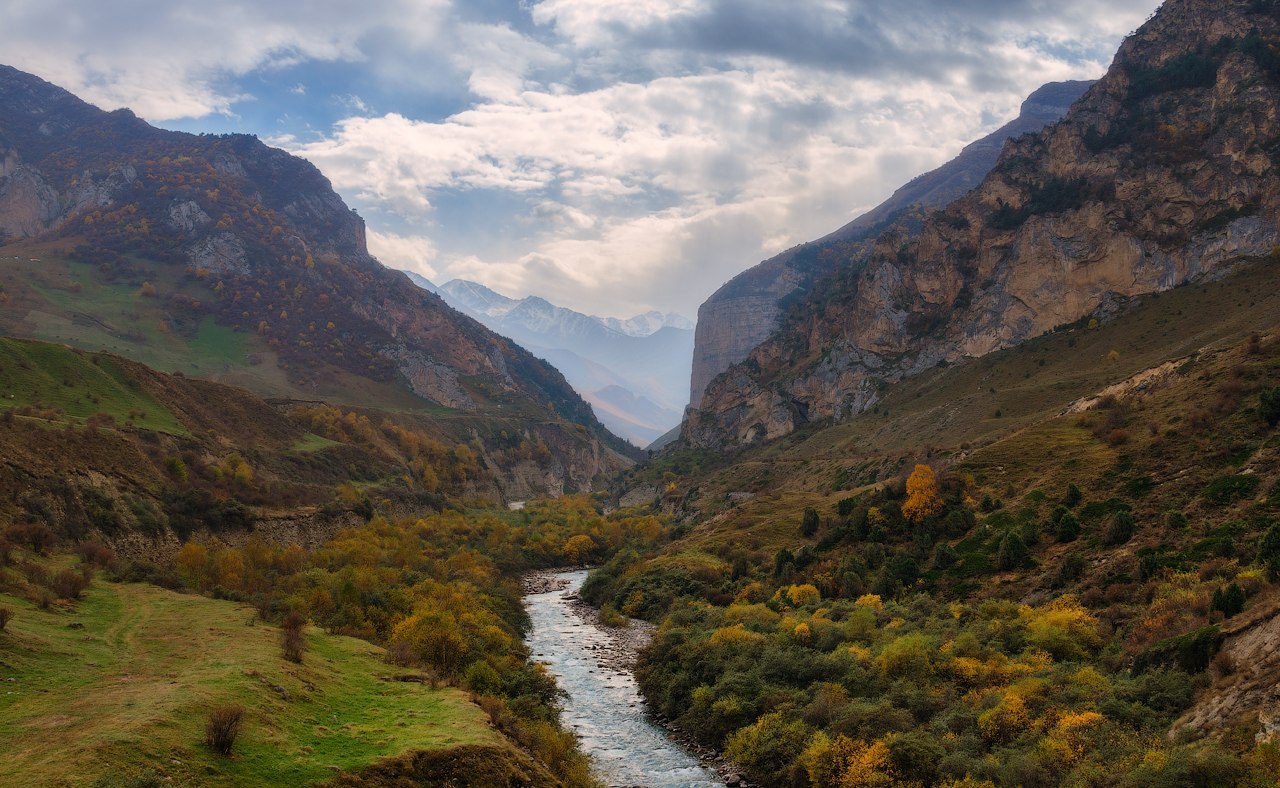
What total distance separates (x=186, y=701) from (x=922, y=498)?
145 feet

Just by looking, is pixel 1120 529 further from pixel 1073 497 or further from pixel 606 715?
pixel 606 715

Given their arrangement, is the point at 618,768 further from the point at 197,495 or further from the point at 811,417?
the point at 811,417

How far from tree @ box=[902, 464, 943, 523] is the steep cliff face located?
247ft

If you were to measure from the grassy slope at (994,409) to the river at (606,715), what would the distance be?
770 inches

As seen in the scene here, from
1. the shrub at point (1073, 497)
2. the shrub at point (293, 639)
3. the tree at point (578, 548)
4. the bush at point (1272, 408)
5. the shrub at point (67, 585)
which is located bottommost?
the tree at point (578, 548)

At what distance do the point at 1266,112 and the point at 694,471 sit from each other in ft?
371

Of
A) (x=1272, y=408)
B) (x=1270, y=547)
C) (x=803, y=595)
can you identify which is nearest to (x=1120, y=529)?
(x=1270, y=547)

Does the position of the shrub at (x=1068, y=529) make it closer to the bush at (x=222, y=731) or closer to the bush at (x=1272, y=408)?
the bush at (x=1272, y=408)

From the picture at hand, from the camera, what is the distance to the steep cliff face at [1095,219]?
104438mm

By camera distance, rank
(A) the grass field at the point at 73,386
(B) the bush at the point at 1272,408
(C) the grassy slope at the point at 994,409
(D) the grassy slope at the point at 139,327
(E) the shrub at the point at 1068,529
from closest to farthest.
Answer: (B) the bush at the point at 1272,408, (E) the shrub at the point at 1068,529, (A) the grass field at the point at 73,386, (C) the grassy slope at the point at 994,409, (D) the grassy slope at the point at 139,327

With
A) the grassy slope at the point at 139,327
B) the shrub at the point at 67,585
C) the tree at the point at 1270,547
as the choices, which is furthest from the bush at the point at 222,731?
the grassy slope at the point at 139,327

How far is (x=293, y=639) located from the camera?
87.4ft

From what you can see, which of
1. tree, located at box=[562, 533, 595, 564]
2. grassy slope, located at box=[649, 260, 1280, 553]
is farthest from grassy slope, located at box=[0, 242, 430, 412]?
grassy slope, located at box=[649, 260, 1280, 553]

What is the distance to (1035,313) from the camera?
122250 mm
